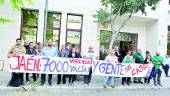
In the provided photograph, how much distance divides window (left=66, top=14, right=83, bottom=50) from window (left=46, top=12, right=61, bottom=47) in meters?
0.65

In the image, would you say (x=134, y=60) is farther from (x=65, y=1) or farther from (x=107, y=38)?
(x=65, y=1)

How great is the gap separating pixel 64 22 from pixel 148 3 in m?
6.07

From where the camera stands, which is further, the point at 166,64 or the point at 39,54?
the point at 166,64

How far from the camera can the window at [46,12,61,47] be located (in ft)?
62.1

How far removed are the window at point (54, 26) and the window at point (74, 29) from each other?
65 centimetres

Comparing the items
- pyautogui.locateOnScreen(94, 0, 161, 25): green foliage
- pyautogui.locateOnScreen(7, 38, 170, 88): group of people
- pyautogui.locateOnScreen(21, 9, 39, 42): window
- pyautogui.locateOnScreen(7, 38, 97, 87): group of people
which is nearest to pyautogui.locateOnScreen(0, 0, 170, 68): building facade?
pyautogui.locateOnScreen(21, 9, 39, 42): window

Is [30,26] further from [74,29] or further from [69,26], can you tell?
[74,29]

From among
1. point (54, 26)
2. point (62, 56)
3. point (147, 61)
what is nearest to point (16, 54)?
point (62, 56)

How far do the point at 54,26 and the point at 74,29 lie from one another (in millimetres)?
1304

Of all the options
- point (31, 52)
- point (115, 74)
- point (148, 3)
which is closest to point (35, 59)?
point (31, 52)

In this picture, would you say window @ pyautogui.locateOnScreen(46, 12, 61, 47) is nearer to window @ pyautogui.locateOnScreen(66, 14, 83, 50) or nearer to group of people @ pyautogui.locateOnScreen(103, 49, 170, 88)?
window @ pyautogui.locateOnScreen(66, 14, 83, 50)

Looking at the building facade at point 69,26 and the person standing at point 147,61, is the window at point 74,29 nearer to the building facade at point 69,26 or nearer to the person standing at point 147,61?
the building facade at point 69,26

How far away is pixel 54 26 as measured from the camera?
19.1 meters

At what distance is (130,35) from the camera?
22.5 meters
